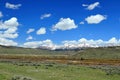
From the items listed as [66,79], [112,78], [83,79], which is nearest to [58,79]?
[66,79]

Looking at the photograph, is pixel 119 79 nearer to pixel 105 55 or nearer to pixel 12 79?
pixel 12 79

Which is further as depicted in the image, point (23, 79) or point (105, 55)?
point (105, 55)

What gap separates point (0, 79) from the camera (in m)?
30.8

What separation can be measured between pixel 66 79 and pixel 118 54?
162m

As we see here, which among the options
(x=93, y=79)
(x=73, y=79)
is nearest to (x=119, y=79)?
(x=93, y=79)

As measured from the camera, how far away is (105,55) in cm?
19888

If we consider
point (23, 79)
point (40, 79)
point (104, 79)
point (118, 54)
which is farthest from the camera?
→ point (118, 54)

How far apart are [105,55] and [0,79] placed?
17232 cm

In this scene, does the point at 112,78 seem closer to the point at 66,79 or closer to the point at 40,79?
the point at 66,79

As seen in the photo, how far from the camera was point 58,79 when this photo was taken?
3484cm

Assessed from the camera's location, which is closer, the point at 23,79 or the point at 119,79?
the point at 23,79

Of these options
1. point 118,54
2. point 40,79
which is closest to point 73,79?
point 40,79

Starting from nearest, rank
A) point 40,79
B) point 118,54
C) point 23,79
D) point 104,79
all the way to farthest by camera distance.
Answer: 1. point 23,79
2. point 40,79
3. point 104,79
4. point 118,54

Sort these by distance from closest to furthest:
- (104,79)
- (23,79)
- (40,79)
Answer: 1. (23,79)
2. (40,79)
3. (104,79)
